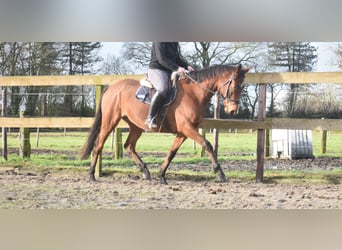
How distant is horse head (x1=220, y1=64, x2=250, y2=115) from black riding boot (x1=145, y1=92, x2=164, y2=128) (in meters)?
0.51

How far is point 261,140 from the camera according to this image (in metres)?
4.16

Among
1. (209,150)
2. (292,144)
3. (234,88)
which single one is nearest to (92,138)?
(209,150)

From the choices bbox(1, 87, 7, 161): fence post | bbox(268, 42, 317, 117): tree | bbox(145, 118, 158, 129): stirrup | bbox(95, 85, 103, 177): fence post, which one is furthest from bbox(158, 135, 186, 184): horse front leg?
bbox(1, 87, 7, 161): fence post

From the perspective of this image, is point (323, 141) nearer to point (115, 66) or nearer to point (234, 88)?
point (234, 88)

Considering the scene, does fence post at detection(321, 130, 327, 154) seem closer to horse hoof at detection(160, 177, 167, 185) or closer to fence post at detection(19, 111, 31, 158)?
horse hoof at detection(160, 177, 167, 185)

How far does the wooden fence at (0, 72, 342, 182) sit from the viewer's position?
4129 mm

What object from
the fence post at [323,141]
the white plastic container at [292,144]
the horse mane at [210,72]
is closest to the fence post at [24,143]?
the horse mane at [210,72]

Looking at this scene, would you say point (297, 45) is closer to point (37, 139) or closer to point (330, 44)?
point (330, 44)

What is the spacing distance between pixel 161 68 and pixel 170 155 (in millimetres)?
698

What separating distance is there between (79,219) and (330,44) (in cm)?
238

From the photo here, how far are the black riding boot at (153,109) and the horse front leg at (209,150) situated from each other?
28 centimetres

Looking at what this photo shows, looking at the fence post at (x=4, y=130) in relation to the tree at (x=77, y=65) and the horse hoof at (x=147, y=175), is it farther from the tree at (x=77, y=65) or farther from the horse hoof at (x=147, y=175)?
the horse hoof at (x=147, y=175)

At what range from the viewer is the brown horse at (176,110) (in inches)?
158

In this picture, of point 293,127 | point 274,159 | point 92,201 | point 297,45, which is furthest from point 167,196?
point 297,45
